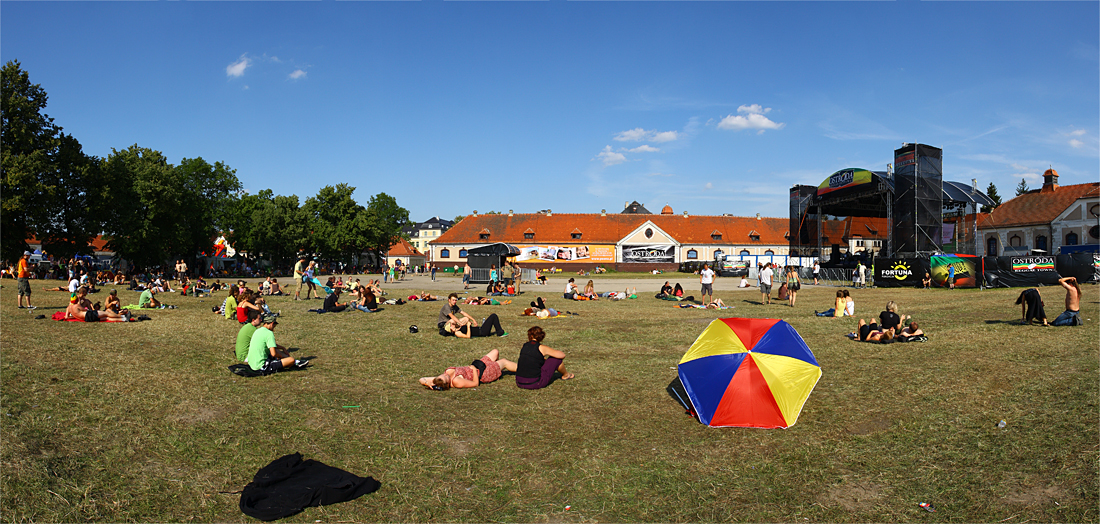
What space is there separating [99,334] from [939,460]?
1542 centimetres

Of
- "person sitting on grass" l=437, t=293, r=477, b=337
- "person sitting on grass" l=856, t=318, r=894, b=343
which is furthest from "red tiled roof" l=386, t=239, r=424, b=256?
"person sitting on grass" l=856, t=318, r=894, b=343

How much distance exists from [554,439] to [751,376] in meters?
2.40

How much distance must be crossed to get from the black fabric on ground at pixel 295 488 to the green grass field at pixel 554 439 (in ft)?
0.36

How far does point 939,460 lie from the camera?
18.0 ft

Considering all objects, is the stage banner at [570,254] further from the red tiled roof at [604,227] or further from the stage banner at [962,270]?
the stage banner at [962,270]

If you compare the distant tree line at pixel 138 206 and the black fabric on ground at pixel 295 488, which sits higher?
the distant tree line at pixel 138 206

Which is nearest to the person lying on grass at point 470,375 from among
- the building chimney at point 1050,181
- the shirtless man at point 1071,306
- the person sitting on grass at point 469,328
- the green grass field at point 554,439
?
the green grass field at point 554,439

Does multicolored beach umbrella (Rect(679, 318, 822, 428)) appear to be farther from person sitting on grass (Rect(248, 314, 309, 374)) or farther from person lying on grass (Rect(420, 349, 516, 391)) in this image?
person sitting on grass (Rect(248, 314, 309, 374))

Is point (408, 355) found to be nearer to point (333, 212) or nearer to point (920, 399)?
point (920, 399)

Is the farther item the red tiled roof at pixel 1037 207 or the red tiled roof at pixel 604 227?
the red tiled roof at pixel 604 227

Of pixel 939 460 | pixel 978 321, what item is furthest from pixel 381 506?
pixel 978 321

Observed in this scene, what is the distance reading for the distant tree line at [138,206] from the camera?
31.4 meters

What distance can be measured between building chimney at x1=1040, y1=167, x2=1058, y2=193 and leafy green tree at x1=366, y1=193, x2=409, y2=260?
7070 cm

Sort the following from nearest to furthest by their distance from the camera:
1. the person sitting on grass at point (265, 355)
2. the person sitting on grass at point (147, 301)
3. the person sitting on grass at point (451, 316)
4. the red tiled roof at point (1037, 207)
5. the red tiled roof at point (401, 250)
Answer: the person sitting on grass at point (265, 355) → the person sitting on grass at point (451, 316) → the person sitting on grass at point (147, 301) → the red tiled roof at point (1037, 207) → the red tiled roof at point (401, 250)
